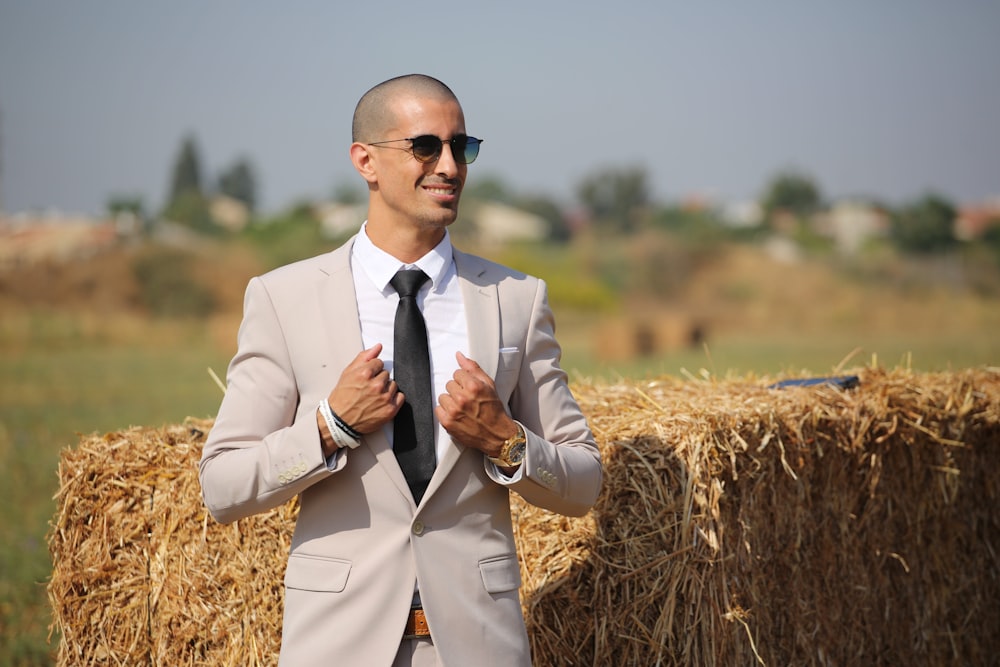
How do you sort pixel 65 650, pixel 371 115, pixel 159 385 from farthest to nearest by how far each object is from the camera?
1. pixel 159 385
2. pixel 65 650
3. pixel 371 115

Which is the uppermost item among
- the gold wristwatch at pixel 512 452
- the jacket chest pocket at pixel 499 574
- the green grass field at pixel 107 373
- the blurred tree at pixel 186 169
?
the blurred tree at pixel 186 169

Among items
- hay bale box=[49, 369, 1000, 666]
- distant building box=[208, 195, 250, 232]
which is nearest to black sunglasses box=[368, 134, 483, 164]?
hay bale box=[49, 369, 1000, 666]

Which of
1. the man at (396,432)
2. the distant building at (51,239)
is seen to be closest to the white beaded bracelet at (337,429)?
the man at (396,432)

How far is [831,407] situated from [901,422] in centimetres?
70

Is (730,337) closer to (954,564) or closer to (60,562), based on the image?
(954,564)

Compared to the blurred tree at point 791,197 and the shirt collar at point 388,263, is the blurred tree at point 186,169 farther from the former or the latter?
the shirt collar at point 388,263

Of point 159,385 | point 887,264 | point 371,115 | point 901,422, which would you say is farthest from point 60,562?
point 887,264

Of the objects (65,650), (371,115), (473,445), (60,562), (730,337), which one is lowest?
(730,337)

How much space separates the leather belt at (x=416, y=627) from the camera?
9.90 ft

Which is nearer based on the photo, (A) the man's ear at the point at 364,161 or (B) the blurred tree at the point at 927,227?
(A) the man's ear at the point at 364,161

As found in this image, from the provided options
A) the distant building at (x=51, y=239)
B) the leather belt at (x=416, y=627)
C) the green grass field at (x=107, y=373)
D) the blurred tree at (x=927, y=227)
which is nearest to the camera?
the leather belt at (x=416, y=627)

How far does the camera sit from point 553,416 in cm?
337

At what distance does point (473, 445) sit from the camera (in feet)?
9.88

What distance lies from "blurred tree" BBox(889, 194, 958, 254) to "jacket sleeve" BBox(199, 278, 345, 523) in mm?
71032
